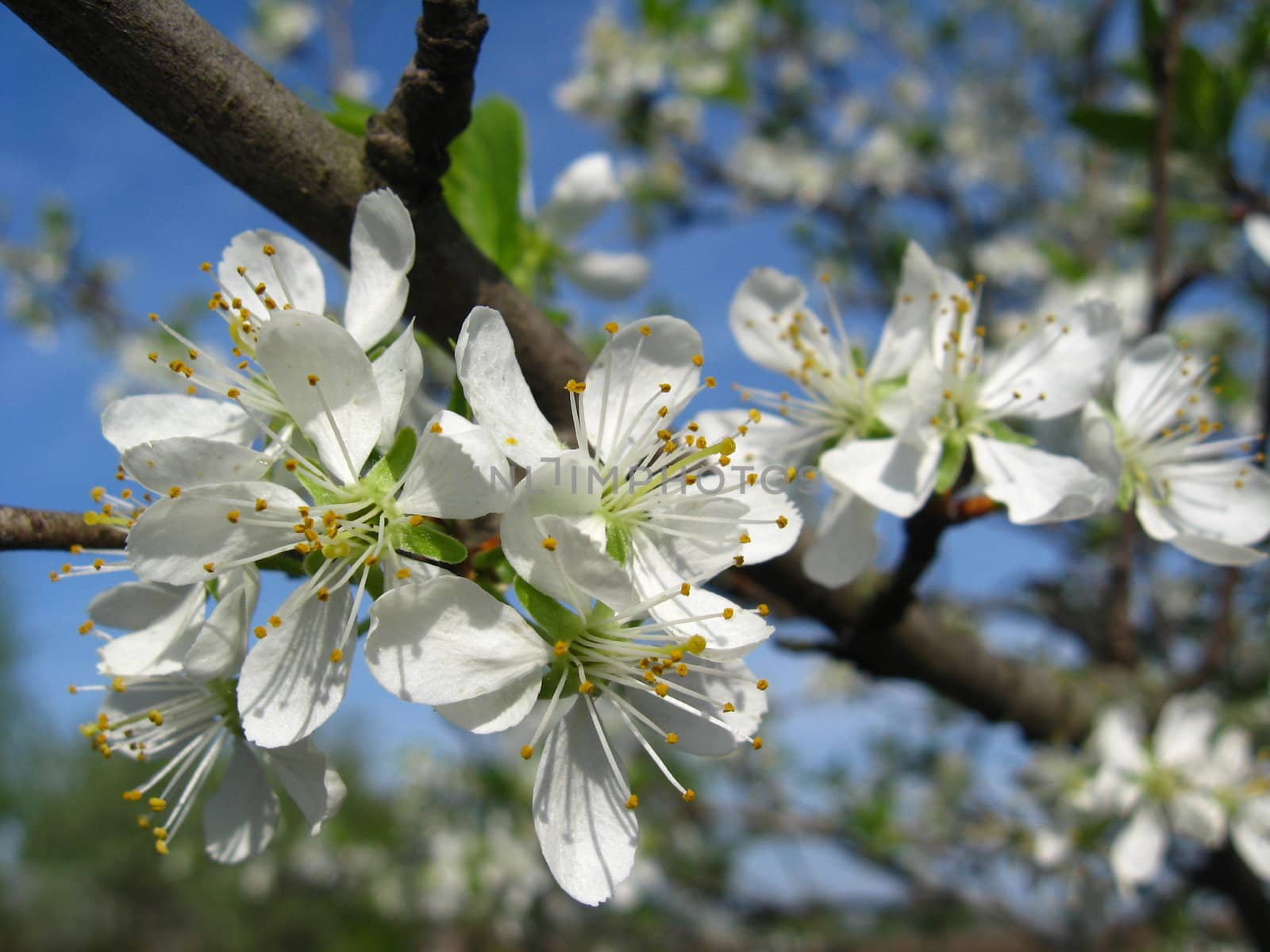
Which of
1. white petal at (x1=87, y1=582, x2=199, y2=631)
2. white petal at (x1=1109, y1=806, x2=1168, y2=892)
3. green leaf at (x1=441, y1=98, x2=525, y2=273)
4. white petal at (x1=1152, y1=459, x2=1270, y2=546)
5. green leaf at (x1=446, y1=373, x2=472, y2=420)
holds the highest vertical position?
green leaf at (x1=441, y1=98, x2=525, y2=273)

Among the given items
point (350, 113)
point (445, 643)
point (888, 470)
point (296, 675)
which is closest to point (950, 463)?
point (888, 470)

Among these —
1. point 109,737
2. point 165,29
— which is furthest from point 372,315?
point 109,737

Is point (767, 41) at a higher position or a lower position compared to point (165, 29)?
higher

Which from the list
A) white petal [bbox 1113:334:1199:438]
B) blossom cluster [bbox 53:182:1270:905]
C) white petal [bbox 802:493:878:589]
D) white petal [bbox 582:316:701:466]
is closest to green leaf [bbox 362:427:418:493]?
blossom cluster [bbox 53:182:1270:905]

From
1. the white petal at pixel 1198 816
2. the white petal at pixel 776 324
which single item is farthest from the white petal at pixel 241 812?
the white petal at pixel 1198 816

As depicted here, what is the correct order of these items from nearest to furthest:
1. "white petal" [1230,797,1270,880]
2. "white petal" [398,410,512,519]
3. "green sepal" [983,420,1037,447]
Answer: "white petal" [398,410,512,519] → "green sepal" [983,420,1037,447] → "white petal" [1230,797,1270,880]

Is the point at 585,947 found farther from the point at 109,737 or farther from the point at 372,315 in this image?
the point at 372,315

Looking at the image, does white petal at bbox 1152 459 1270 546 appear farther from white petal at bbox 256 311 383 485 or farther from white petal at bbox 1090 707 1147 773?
white petal at bbox 256 311 383 485
